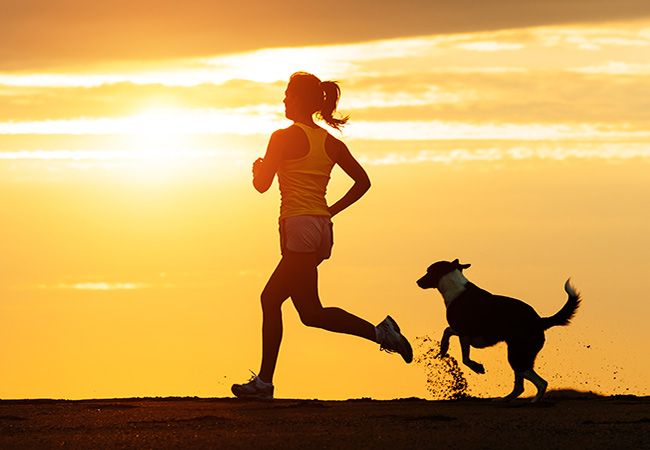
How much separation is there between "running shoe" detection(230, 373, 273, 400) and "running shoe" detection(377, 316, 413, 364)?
1.12m

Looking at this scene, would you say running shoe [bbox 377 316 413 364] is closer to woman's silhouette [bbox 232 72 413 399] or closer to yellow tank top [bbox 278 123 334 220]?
woman's silhouette [bbox 232 72 413 399]

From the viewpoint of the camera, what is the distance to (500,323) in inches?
384

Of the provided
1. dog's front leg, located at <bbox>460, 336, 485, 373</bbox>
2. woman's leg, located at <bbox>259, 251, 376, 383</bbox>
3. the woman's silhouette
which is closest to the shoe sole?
the woman's silhouette

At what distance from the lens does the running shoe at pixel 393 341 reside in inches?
369

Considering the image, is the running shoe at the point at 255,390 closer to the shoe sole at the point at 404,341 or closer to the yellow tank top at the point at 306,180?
the shoe sole at the point at 404,341

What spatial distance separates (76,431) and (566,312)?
477cm

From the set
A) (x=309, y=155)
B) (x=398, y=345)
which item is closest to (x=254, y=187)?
(x=309, y=155)

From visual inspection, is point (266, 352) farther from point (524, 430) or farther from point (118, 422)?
point (524, 430)

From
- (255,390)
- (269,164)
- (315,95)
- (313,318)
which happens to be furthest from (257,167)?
(255,390)

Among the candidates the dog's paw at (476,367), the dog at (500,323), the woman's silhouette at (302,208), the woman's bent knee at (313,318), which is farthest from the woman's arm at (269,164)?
the dog's paw at (476,367)

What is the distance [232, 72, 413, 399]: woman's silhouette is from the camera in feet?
28.8

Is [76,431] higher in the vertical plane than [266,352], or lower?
lower

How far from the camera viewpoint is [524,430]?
296 inches

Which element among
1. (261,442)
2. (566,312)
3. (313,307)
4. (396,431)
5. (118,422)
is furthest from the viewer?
(566,312)
